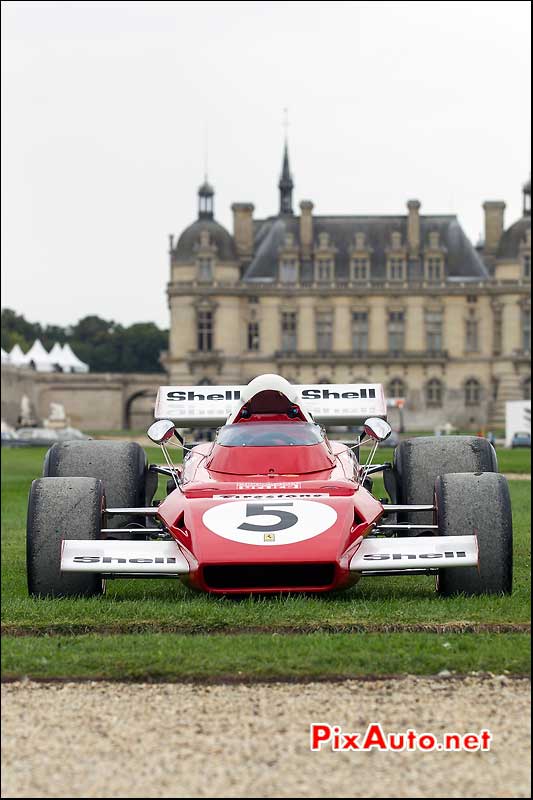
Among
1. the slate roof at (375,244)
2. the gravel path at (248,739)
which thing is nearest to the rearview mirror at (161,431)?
the gravel path at (248,739)

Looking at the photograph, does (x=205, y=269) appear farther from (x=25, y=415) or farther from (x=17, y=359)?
(x=17, y=359)

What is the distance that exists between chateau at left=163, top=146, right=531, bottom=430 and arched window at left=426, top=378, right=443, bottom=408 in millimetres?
83

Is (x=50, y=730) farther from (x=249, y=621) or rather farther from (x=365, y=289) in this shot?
(x=365, y=289)

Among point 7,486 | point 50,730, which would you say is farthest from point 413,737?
point 7,486

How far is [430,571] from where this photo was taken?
1038 centimetres

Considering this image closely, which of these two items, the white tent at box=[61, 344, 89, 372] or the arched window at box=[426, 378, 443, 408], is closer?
the arched window at box=[426, 378, 443, 408]

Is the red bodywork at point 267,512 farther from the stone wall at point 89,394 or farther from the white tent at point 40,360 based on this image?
the white tent at point 40,360

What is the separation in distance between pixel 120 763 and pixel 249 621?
3.31m

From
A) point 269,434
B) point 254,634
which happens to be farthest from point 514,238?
point 254,634

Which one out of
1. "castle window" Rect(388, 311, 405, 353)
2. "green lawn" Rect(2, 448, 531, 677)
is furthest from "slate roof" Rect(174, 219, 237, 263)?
"green lawn" Rect(2, 448, 531, 677)

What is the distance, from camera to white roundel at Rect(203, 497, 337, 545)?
9.88m

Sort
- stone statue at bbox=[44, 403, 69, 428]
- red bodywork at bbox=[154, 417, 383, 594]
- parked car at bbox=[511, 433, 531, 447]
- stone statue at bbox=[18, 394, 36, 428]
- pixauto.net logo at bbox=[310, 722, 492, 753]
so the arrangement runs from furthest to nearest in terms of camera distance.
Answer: stone statue at bbox=[18, 394, 36, 428] → stone statue at bbox=[44, 403, 69, 428] → parked car at bbox=[511, 433, 531, 447] → red bodywork at bbox=[154, 417, 383, 594] → pixauto.net logo at bbox=[310, 722, 492, 753]

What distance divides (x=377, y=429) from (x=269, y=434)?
3.28 feet

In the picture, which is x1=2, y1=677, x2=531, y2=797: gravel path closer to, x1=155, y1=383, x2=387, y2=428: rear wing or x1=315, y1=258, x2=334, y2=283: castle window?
x1=155, y1=383, x2=387, y2=428: rear wing
